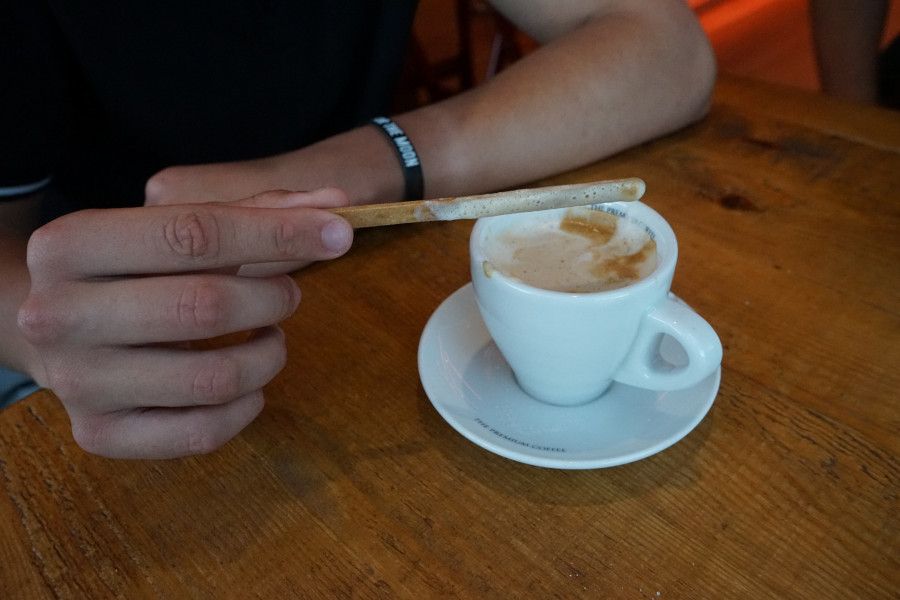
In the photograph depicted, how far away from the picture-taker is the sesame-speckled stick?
18.7 inches

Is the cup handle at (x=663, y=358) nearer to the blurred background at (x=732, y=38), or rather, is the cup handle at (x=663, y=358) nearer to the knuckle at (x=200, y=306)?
the knuckle at (x=200, y=306)

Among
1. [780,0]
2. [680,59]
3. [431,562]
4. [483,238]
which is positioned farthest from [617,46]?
[780,0]

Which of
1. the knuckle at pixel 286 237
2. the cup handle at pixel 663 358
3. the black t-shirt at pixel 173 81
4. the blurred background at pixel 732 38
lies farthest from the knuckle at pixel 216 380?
the blurred background at pixel 732 38

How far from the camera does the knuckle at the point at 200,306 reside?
464mm

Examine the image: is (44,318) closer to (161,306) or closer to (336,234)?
(161,306)

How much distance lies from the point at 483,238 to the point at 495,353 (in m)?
0.12

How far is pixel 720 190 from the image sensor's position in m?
A: 0.83

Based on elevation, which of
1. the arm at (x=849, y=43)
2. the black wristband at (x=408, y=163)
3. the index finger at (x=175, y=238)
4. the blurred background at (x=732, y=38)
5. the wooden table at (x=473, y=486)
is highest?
the index finger at (x=175, y=238)

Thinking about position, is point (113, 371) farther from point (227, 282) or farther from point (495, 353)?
point (495, 353)

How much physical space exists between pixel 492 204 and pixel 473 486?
225 mm

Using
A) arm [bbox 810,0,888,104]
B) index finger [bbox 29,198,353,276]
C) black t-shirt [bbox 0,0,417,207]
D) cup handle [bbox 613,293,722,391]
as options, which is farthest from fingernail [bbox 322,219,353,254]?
arm [bbox 810,0,888,104]

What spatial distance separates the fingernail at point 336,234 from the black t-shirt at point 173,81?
57 cm

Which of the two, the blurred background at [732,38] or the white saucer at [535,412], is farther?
the blurred background at [732,38]

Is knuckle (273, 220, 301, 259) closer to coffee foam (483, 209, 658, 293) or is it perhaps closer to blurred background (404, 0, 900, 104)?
coffee foam (483, 209, 658, 293)
